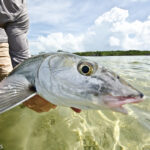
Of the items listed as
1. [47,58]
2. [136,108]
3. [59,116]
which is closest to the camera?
[47,58]

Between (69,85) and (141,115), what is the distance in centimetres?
215

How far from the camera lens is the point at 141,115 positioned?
3381 mm

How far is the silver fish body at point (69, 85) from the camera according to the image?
155cm

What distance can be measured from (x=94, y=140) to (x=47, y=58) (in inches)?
50.7

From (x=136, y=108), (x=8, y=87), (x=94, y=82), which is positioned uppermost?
(x=94, y=82)

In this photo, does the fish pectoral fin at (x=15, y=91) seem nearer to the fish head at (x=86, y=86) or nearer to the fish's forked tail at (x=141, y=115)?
the fish head at (x=86, y=86)

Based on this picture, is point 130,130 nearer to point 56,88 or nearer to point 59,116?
point 59,116

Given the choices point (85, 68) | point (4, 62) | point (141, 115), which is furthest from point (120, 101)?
point (141, 115)

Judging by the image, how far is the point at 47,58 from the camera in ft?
6.03

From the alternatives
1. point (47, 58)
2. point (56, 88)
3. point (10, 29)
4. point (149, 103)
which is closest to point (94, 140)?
point (56, 88)

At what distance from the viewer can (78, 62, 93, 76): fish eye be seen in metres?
1.67

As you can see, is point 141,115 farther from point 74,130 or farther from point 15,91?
point 15,91

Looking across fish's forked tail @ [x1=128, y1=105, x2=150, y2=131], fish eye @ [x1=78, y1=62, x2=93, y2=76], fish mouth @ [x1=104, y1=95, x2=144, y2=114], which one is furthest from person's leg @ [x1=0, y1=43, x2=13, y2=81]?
fish's forked tail @ [x1=128, y1=105, x2=150, y2=131]

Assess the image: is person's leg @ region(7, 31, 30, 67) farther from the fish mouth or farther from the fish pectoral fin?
the fish mouth
